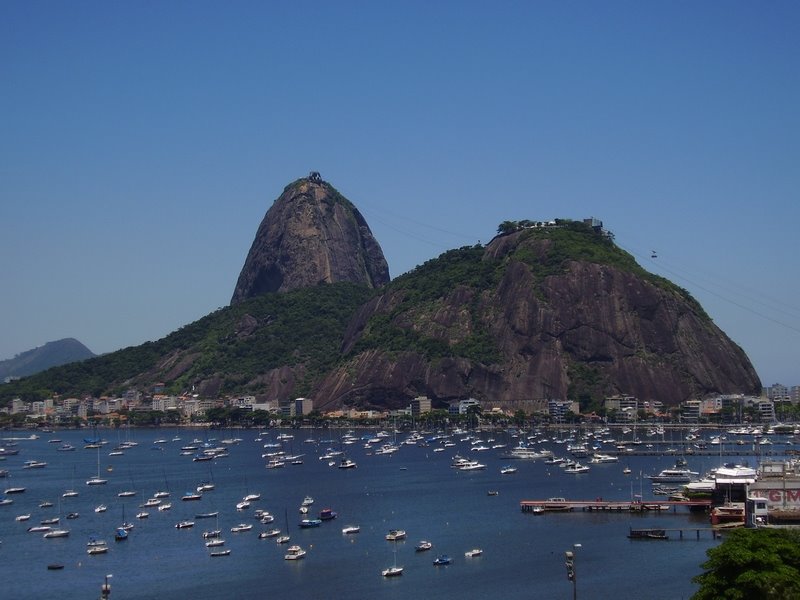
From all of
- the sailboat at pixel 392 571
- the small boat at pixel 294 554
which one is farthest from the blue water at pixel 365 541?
the small boat at pixel 294 554

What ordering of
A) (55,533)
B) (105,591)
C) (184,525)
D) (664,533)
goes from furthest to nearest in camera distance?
(184,525), (55,533), (664,533), (105,591)

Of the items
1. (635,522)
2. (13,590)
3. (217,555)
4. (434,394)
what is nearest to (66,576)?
(13,590)

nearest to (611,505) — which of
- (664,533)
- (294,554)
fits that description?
(664,533)

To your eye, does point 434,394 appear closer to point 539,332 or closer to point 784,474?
point 539,332

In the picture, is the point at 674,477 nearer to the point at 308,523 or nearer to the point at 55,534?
the point at 308,523

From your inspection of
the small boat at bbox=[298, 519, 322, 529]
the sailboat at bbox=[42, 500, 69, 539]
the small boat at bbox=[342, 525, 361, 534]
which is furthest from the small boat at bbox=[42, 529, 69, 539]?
the small boat at bbox=[342, 525, 361, 534]

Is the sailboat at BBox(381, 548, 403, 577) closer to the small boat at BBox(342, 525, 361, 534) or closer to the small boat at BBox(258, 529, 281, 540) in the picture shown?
the small boat at BBox(342, 525, 361, 534)
